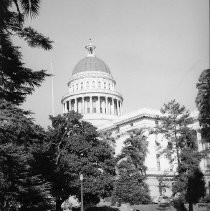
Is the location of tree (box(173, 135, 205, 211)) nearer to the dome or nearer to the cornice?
the cornice

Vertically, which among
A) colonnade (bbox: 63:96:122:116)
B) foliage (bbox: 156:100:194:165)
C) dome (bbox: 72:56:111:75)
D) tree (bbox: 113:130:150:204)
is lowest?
tree (bbox: 113:130:150:204)

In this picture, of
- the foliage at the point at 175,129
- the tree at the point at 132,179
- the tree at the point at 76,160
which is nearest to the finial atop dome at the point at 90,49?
the tree at the point at 132,179

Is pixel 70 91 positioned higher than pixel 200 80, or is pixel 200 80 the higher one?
pixel 70 91

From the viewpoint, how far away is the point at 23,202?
20.2 meters

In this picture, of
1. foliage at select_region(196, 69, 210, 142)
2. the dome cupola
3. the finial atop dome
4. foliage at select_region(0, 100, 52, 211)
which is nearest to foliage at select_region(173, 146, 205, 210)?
foliage at select_region(196, 69, 210, 142)

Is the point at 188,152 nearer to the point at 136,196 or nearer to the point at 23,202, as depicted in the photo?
the point at 136,196

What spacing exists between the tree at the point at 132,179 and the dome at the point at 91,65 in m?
61.2

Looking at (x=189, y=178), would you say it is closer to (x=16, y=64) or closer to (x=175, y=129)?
(x=175, y=129)

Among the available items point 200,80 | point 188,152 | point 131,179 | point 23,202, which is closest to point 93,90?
point 131,179

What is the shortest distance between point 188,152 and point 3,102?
21.9 m

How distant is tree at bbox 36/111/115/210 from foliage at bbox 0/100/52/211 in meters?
15.0

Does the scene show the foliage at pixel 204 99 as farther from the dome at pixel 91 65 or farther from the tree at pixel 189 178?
the dome at pixel 91 65

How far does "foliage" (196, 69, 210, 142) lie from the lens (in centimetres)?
2614

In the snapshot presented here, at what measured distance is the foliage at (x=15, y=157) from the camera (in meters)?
16.9
